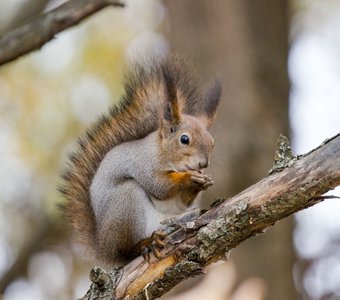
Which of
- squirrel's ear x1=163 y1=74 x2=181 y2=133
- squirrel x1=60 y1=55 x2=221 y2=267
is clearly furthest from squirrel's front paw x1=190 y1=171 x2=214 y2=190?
squirrel's ear x1=163 y1=74 x2=181 y2=133

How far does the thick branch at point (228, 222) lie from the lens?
1.92 m

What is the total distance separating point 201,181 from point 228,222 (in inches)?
23.1

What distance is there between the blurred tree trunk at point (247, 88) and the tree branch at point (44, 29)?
110 centimetres

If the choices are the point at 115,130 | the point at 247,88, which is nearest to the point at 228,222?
the point at 115,130

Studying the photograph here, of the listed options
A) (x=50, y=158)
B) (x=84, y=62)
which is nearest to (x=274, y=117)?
(x=50, y=158)

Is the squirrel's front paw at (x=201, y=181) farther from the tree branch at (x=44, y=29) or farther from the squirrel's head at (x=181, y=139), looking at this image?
the tree branch at (x=44, y=29)

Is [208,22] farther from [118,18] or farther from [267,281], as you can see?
[118,18]

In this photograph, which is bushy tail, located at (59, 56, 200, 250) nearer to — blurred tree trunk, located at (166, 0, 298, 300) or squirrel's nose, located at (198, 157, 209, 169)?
squirrel's nose, located at (198, 157, 209, 169)

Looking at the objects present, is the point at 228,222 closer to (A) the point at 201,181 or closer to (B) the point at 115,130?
(A) the point at 201,181

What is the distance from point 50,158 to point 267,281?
293cm

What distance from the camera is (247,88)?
3980mm

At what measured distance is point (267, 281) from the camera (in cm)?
363

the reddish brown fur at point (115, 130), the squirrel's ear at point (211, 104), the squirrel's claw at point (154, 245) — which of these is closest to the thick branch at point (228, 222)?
the squirrel's claw at point (154, 245)

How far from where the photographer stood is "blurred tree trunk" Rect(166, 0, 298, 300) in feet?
12.0
